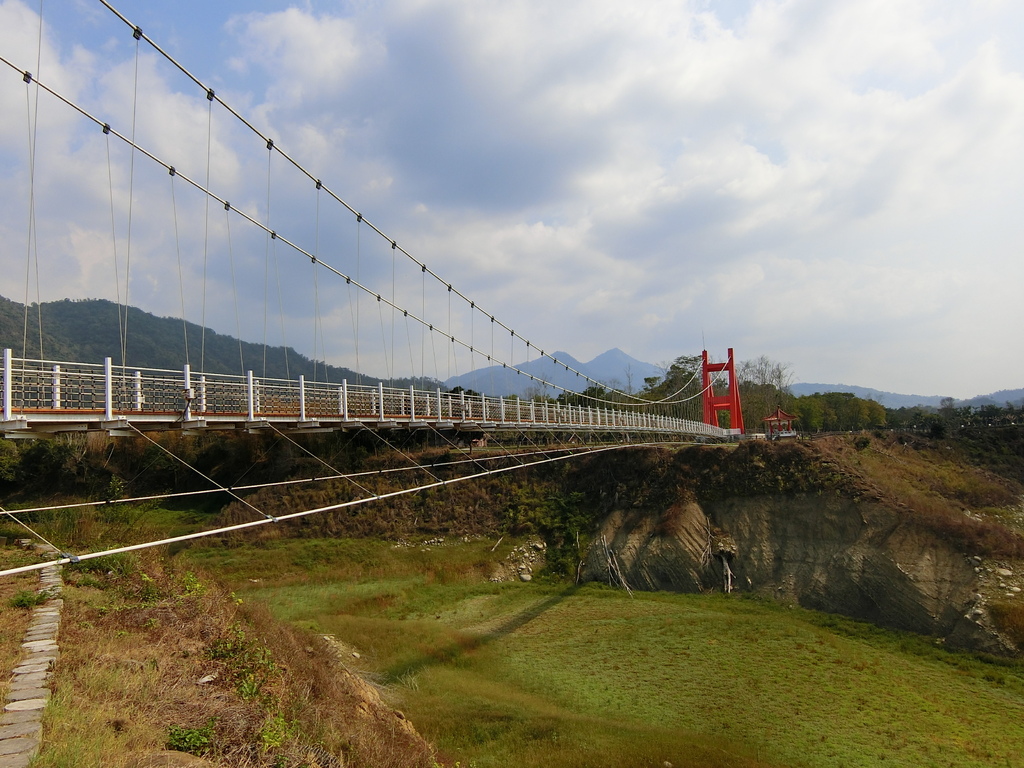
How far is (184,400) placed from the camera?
374 inches

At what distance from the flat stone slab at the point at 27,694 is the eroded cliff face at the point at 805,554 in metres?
21.7

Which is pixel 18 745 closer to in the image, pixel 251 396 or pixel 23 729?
pixel 23 729

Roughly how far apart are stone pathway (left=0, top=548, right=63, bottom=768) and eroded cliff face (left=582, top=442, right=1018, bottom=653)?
2064cm

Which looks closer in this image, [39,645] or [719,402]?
[39,645]

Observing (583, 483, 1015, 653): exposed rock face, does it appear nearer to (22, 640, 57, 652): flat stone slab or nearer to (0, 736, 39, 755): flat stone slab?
(22, 640, 57, 652): flat stone slab

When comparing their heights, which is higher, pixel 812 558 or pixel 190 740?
pixel 190 740

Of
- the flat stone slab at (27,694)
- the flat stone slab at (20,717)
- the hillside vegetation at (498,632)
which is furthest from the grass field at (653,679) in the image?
the flat stone slab at (20,717)

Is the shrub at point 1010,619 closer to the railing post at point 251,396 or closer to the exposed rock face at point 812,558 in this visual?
the exposed rock face at point 812,558

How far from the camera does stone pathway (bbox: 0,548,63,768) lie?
4492 millimetres

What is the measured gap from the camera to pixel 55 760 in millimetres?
4285

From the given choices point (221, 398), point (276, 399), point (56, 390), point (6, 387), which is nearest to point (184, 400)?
point (221, 398)

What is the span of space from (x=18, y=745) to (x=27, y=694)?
4.93ft

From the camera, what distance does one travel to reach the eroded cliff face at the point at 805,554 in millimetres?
19000

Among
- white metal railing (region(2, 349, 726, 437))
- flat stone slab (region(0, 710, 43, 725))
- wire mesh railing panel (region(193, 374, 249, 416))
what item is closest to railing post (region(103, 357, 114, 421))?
white metal railing (region(2, 349, 726, 437))
